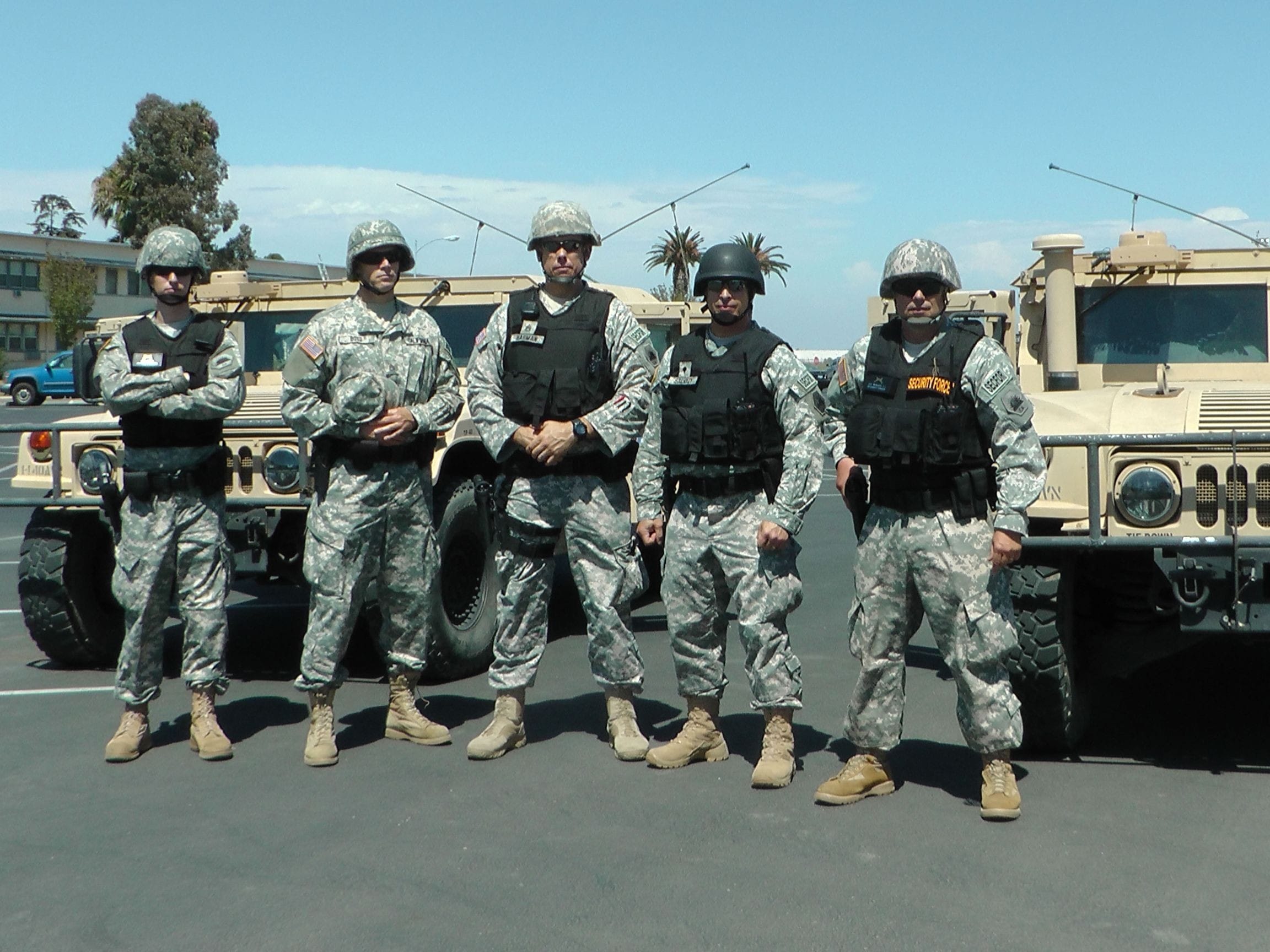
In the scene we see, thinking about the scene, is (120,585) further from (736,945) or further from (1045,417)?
(1045,417)

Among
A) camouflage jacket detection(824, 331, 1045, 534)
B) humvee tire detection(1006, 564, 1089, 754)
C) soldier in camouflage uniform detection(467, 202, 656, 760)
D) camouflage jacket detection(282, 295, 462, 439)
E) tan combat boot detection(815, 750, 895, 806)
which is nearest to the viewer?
camouflage jacket detection(824, 331, 1045, 534)

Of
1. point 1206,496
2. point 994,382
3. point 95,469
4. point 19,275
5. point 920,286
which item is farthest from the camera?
point 19,275

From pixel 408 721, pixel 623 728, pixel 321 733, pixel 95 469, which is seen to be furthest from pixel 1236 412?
pixel 95 469

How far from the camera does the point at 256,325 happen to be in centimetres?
757

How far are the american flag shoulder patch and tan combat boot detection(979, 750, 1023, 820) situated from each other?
2.68m

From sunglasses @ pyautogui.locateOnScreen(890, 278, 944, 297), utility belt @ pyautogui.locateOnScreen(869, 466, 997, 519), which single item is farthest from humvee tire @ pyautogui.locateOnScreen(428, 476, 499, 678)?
sunglasses @ pyautogui.locateOnScreen(890, 278, 944, 297)

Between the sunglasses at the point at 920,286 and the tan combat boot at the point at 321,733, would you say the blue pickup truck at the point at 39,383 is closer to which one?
the tan combat boot at the point at 321,733

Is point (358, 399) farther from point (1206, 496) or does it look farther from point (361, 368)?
point (1206, 496)

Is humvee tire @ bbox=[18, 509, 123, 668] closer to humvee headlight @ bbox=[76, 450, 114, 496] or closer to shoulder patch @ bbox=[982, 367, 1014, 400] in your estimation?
humvee headlight @ bbox=[76, 450, 114, 496]

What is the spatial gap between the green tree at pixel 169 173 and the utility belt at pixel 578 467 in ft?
148

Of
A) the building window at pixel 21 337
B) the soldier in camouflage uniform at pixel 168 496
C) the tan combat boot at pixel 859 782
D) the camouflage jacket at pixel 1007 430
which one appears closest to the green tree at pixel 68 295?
the building window at pixel 21 337

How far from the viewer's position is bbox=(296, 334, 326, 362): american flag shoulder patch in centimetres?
506

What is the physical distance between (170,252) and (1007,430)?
3031 mm

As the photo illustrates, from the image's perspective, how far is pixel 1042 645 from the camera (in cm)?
455
